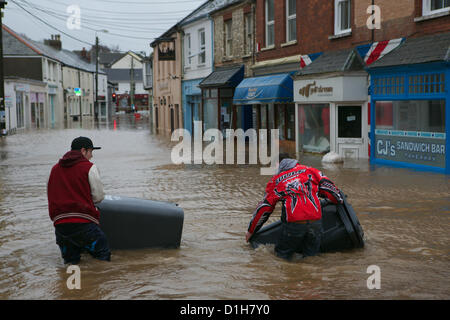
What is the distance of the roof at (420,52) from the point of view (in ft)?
43.3

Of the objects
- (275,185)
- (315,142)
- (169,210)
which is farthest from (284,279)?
(315,142)

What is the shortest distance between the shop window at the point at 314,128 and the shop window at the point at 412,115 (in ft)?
8.79

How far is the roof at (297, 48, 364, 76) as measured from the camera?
16.9 m

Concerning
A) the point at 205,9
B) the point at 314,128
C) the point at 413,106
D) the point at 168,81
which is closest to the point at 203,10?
the point at 205,9

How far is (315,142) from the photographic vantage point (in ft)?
64.0

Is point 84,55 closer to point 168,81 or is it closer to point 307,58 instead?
point 168,81

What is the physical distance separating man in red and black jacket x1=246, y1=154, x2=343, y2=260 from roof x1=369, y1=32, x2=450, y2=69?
26.1 feet

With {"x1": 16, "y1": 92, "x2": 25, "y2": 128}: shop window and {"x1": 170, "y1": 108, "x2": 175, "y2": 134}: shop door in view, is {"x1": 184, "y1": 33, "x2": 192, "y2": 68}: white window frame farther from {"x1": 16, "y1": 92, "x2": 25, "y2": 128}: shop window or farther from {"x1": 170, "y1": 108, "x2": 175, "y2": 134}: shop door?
{"x1": 16, "y1": 92, "x2": 25, "y2": 128}: shop window

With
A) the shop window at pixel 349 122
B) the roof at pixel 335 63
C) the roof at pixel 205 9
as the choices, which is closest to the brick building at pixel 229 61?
the roof at pixel 205 9

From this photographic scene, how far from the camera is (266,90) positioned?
21.6m

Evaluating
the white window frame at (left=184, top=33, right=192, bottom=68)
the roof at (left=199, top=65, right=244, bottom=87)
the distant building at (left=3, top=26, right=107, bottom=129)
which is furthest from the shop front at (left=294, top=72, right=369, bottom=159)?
the distant building at (left=3, top=26, right=107, bottom=129)

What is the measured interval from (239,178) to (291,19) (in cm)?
967

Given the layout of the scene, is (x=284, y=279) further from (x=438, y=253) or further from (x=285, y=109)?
(x=285, y=109)
